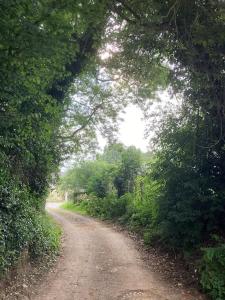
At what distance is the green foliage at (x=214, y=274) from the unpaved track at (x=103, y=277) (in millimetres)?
444

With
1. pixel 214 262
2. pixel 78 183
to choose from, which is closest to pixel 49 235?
pixel 214 262

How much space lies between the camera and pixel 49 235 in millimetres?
10922

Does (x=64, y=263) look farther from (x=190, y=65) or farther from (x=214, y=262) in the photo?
(x=190, y=65)

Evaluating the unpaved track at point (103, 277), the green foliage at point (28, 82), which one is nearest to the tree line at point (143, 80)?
the green foliage at point (28, 82)

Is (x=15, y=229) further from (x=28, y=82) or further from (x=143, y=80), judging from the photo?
(x=143, y=80)

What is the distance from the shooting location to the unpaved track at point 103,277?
6.94m

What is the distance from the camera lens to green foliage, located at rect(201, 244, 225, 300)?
6.67m

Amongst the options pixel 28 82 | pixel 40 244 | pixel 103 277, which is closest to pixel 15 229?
pixel 40 244

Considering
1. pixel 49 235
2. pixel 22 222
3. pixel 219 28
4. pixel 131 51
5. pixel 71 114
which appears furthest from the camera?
pixel 71 114

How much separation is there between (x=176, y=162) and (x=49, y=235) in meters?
4.92

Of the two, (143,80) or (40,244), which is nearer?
(40,244)

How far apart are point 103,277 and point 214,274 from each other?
2779 mm

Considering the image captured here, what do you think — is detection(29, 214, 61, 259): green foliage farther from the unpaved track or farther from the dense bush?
the unpaved track

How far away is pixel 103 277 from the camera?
8172 mm
